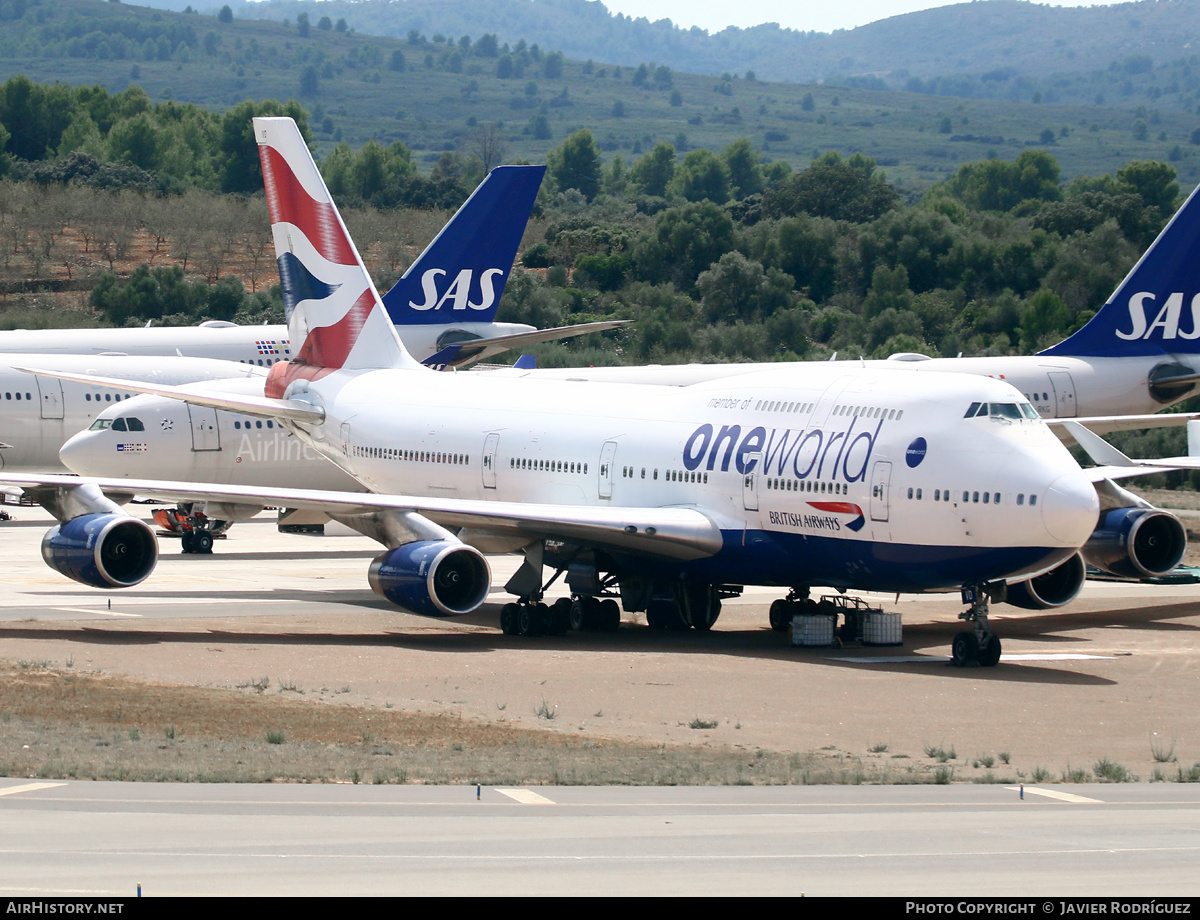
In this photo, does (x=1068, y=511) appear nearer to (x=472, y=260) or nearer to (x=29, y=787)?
(x=29, y=787)

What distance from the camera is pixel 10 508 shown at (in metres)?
60.3

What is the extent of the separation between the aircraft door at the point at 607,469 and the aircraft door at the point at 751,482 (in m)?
3.63

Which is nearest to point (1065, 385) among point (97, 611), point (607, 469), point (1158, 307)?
point (1158, 307)

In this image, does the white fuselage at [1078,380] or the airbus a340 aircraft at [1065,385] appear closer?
the airbus a340 aircraft at [1065,385]

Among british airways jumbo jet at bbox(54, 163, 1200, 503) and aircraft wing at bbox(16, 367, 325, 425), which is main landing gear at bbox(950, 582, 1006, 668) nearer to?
aircraft wing at bbox(16, 367, 325, 425)

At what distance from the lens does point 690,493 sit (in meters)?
31.1

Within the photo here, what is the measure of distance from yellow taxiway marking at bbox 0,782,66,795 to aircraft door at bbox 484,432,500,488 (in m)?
19.2

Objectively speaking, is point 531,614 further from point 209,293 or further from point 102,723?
point 209,293

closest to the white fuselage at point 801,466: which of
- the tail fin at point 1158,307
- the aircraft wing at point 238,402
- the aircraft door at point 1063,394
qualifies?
the aircraft wing at point 238,402

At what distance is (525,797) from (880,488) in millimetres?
12946

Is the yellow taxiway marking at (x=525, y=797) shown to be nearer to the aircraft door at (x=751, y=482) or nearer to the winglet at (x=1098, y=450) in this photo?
the aircraft door at (x=751, y=482)

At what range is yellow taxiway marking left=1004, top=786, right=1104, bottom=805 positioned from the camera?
16.5 meters

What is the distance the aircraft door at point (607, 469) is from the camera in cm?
3288

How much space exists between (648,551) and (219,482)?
21244mm
